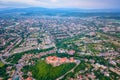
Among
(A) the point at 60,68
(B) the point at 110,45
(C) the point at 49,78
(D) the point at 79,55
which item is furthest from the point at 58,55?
(B) the point at 110,45

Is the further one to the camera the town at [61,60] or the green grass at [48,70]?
the town at [61,60]

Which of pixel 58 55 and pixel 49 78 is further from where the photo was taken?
pixel 58 55

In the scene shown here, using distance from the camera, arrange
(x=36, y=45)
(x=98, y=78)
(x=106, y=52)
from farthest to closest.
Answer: (x=36, y=45) < (x=106, y=52) < (x=98, y=78)

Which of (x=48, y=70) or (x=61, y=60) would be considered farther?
(x=61, y=60)

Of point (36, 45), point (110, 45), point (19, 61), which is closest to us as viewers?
point (19, 61)

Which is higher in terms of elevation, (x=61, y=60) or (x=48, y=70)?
(x=61, y=60)

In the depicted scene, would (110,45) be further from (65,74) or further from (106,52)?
(65,74)

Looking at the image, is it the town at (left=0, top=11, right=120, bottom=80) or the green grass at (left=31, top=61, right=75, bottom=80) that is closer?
the green grass at (left=31, top=61, right=75, bottom=80)
